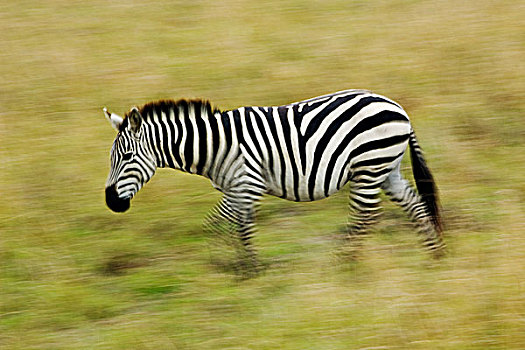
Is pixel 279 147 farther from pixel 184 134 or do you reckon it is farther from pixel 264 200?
pixel 264 200

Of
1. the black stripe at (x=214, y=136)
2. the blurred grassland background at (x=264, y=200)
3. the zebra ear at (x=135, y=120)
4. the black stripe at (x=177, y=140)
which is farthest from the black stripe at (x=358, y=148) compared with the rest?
the zebra ear at (x=135, y=120)

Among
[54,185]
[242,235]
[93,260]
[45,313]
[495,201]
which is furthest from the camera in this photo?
[54,185]

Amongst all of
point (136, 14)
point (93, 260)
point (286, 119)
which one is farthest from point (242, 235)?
point (136, 14)

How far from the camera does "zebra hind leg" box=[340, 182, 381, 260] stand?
21.5 ft

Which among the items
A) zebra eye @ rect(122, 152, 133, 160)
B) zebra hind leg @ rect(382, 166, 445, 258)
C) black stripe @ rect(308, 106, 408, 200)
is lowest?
zebra hind leg @ rect(382, 166, 445, 258)

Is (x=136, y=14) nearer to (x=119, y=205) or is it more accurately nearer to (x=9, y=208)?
(x=9, y=208)

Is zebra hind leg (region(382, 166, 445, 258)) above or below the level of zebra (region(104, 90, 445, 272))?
below

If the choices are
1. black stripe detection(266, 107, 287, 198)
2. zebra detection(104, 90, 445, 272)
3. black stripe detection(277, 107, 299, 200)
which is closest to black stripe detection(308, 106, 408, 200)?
zebra detection(104, 90, 445, 272)

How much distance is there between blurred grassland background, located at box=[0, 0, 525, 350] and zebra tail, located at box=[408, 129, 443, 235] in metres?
0.32

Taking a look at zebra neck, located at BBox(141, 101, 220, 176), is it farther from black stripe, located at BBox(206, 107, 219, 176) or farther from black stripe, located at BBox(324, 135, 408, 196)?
black stripe, located at BBox(324, 135, 408, 196)

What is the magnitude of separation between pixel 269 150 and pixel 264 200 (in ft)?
6.55

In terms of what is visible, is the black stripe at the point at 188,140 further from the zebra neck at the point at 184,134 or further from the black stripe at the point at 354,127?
the black stripe at the point at 354,127

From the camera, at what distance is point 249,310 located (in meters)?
5.61

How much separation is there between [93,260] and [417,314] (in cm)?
336
